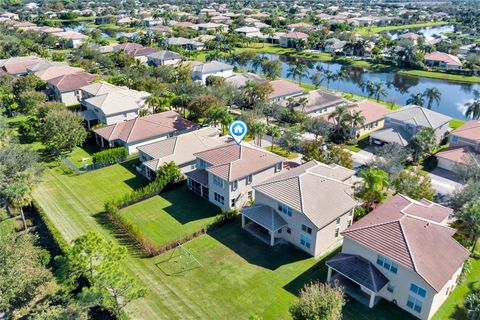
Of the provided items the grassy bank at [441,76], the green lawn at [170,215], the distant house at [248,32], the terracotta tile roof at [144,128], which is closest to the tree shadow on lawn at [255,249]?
the green lawn at [170,215]

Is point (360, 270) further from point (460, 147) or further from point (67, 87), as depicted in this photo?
point (67, 87)

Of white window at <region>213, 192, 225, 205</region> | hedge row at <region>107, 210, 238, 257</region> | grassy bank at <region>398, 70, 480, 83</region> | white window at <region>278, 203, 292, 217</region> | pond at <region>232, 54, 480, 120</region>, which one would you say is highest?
white window at <region>278, 203, 292, 217</region>

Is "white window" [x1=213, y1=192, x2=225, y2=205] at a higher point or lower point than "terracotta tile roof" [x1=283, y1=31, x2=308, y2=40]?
lower

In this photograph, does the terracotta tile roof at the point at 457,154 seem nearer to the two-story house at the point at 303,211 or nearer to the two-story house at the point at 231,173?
the two-story house at the point at 303,211

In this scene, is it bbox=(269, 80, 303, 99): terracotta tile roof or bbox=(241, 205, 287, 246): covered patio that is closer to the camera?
bbox=(241, 205, 287, 246): covered patio

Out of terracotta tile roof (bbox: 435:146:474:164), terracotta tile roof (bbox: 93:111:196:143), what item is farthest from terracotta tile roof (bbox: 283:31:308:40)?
terracotta tile roof (bbox: 435:146:474:164)

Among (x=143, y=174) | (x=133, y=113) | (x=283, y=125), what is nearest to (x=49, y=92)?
(x=133, y=113)

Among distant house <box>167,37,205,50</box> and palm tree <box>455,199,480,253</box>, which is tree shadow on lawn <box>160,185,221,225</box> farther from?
distant house <box>167,37,205,50</box>
